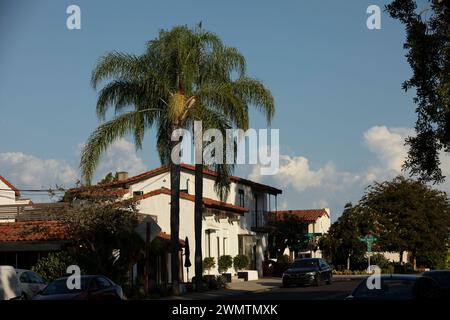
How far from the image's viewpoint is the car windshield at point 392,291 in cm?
1588

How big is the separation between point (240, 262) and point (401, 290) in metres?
35.9

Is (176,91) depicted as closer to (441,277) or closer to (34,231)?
(34,231)

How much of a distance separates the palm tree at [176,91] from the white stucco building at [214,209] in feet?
30.7

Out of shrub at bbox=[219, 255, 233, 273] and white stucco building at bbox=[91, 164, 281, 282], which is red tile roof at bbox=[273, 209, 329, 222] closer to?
white stucco building at bbox=[91, 164, 281, 282]

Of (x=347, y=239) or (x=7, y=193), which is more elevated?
(x=7, y=193)

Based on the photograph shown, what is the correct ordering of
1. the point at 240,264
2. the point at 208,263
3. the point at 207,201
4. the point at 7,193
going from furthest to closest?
the point at 7,193 < the point at 240,264 < the point at 207,201 < the point at 208,263

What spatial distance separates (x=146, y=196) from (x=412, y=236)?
29.1m

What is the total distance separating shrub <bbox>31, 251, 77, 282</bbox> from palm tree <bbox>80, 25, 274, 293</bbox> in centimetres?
453

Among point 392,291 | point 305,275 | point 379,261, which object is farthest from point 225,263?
point 392,291

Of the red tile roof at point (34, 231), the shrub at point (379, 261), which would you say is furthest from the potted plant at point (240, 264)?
the red tile roof at point (34, 231)

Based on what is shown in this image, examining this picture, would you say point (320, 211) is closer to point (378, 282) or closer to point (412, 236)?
point (412, 236)

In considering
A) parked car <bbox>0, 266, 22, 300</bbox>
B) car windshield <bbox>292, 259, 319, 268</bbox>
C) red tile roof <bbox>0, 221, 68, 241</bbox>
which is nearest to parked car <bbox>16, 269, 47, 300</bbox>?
parked car <bbox>0, 266, 22, 300</bbox>

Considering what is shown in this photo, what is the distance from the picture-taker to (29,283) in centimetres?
2795

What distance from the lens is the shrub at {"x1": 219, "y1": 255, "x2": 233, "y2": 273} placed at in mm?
48781
